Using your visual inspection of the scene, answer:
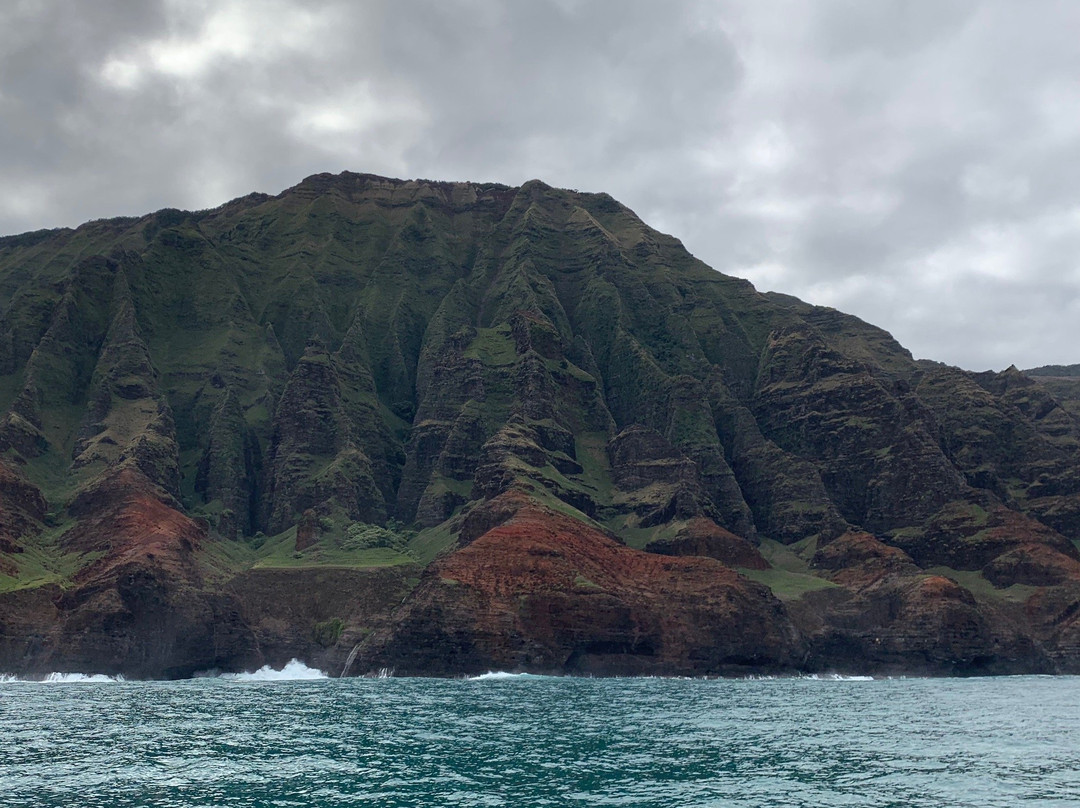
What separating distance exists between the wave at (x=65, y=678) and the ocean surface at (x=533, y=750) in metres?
45.3

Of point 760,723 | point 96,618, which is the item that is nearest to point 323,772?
point 760,723

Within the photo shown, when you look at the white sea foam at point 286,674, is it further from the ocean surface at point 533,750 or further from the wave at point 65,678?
the ocean surface at point 533,750

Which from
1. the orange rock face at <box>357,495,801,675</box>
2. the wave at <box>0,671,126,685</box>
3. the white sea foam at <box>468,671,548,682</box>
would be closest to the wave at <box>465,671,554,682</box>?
the white sea foam at <box>468,671,548,682</box>

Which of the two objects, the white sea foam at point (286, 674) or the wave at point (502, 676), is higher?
the wave at point (502, 676)

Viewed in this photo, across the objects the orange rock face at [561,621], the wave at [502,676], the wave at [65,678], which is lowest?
the wave at [65,678]

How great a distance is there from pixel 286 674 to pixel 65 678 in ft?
129

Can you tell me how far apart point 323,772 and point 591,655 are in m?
121

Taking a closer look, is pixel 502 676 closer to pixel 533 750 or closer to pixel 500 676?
pixel 500 676

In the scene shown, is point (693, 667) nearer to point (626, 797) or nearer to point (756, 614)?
point (756, 614)

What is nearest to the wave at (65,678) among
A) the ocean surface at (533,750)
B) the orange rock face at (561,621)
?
the orange rock face at (561,621)

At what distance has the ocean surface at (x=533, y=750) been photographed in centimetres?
5512

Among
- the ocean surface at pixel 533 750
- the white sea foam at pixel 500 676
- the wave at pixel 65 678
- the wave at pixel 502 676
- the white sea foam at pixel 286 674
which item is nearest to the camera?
the ocean surface at pixel 533 750

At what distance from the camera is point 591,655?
586 ft

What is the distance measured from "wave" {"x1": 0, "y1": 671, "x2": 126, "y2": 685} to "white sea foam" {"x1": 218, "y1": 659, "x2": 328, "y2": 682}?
850 inches
